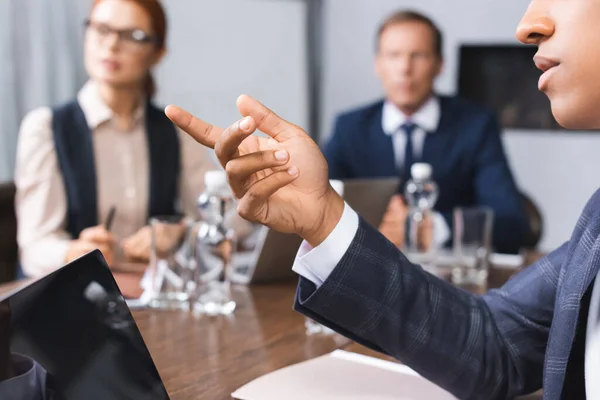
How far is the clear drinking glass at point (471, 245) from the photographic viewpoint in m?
1.80

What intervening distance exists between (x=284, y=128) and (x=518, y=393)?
501 mm

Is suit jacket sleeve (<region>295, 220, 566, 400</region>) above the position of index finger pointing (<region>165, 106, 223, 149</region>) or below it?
below

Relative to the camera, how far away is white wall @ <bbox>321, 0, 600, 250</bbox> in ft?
15.9

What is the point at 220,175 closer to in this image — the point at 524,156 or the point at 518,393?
the point at 518,393

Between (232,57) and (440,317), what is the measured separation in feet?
11.5

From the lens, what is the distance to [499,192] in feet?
8.71

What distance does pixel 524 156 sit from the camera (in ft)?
16.3

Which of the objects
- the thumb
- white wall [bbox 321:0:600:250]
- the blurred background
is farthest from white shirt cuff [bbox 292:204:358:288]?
white wall [bbox 321:0:600:250]

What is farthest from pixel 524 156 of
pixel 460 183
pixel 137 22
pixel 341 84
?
pixel 137 22

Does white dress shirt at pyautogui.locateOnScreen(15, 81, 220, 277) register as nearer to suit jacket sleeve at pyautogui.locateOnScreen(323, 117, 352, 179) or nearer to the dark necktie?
suit jacket sleeve at pyautogui.locateOnScreen(323, 117, 352, 179)

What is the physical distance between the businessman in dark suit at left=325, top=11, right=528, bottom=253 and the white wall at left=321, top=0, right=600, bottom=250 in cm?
210

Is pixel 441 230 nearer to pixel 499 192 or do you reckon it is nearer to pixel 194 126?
pixel 499 192

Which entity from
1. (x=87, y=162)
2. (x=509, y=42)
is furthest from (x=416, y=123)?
(x=509, y=42)

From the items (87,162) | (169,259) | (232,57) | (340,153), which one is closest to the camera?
(169,259)
